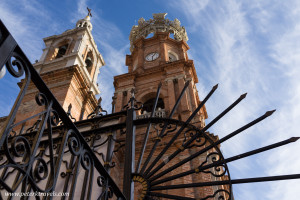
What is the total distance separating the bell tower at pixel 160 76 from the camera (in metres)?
14.3

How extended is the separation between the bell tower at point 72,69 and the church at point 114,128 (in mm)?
71

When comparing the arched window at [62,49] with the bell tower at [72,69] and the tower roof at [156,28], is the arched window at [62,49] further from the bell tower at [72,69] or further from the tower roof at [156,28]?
the tower roof at [156,28]

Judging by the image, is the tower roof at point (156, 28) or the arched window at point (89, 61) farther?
the tower roof at point (156, 28)

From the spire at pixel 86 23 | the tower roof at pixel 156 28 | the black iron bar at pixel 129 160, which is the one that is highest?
the spire at pixel 86 23

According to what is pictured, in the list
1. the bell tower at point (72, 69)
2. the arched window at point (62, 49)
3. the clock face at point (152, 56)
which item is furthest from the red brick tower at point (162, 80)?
the arched window at point (62, 49)

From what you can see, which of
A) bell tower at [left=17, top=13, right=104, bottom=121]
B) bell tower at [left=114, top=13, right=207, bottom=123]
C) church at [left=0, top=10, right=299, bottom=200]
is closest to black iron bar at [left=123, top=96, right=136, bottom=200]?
church at [left=0, top=10, right=299, bottom=200]

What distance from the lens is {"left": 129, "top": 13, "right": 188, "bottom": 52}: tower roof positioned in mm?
23953

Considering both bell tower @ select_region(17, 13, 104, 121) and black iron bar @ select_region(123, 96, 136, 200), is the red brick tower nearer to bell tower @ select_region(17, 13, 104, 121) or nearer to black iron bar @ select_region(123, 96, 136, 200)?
bell tower @ select_region(17, 13, 104, 121)

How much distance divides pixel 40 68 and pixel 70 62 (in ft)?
7.97

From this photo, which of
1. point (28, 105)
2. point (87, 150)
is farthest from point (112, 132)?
point (28, 105)

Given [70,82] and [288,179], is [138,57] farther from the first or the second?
[288,179]

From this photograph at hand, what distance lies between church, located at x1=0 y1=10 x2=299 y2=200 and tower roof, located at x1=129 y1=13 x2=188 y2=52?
3.4 inches

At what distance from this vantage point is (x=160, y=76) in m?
16.8

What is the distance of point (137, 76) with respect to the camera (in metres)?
17.4
